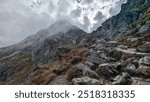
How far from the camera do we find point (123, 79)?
28891mm

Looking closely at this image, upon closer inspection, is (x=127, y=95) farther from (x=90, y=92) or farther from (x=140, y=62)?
(x=140, y=62)

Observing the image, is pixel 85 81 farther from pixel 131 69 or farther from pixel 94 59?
pixel 94 59

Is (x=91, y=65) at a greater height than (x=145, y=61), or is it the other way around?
(x=145, y=61)

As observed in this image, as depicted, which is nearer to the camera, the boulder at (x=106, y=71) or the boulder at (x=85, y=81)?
the boulder at (x=85, y=81)

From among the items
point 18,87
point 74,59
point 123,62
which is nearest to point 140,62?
point 123,62

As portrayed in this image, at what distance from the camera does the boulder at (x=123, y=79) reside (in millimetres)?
28578

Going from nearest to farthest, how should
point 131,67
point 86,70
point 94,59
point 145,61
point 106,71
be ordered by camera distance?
point 106,71 → point 86,70 → point 131,67 → point 145,61 → point 94,59

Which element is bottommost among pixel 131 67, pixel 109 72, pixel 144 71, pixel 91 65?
pixel 109 72

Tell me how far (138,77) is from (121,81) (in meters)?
3.00

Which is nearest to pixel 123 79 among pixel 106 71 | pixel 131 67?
pixel 106 71

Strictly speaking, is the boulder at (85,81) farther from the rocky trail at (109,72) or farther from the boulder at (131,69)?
the boulder at (131,69)

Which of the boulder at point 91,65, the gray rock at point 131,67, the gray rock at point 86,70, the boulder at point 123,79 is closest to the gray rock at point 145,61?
the gray rock at point 131,67

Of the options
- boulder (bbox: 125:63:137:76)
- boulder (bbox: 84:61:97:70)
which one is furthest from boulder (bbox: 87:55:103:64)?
boulder (bbox: 125:63:137:76)

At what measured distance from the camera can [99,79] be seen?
30.9m
